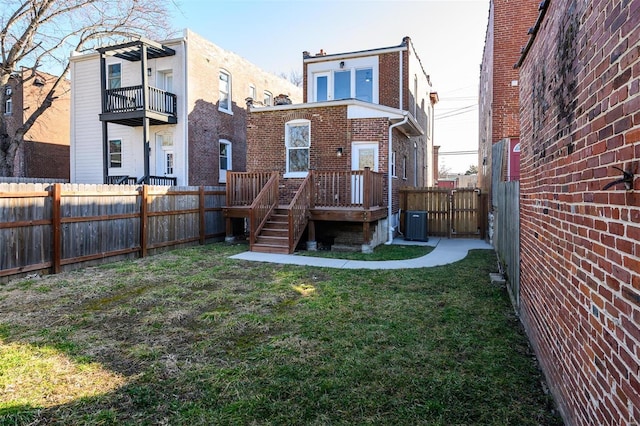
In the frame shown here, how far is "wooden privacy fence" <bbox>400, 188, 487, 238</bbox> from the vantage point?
45.9 feet

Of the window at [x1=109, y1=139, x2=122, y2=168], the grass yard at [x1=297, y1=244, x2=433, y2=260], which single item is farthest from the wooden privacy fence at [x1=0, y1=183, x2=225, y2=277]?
the window at [x1=109, y1=139, x2=122, y2=168]

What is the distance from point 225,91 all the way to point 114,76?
15.8 ft

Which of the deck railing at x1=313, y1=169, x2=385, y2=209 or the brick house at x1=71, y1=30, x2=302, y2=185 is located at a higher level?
the brick house at x1=71, y1=30, x2=302, y2=185

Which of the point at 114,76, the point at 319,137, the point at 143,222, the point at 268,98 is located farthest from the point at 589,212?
the point at 268,98

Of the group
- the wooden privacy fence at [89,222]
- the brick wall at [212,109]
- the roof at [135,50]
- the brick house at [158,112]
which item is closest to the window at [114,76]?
the brick house at [158,112]

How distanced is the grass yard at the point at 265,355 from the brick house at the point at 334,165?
402 centimetres

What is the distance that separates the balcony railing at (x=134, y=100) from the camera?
49.6 feet

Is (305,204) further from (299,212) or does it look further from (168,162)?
(168,162)

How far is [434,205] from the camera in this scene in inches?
563

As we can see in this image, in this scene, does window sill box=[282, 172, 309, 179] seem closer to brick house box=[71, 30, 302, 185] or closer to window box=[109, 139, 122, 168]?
brick house box=[71, 30, 302, 185]

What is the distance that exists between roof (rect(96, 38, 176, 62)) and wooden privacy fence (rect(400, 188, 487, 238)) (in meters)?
10.9

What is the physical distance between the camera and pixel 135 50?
15.3 m

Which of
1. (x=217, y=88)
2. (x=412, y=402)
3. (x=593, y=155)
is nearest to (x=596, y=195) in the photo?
(x=593, y=155)

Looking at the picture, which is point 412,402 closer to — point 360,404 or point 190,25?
point 360,404
